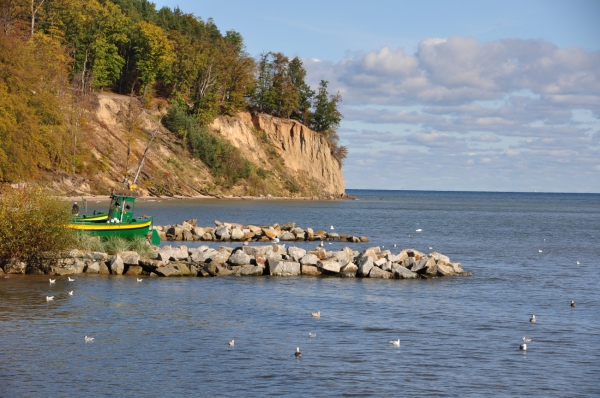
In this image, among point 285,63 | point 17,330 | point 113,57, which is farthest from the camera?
point 285,63

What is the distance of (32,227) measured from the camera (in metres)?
25.2

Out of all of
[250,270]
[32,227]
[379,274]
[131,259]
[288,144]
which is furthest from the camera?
[288,144]

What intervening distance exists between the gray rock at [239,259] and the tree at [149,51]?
70.4 m

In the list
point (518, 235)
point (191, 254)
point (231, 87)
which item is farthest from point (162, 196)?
point (191, 254)

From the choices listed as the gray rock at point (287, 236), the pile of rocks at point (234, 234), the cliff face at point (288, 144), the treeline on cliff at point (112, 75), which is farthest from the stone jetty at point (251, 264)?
the cliff face at point (288, 144)

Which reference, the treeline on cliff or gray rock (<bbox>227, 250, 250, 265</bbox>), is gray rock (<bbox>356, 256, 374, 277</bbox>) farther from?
the treeline on cliff

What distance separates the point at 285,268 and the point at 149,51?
241ft

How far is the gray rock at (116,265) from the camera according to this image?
2697 centimetres

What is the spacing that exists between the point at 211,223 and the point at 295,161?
65.8 meters

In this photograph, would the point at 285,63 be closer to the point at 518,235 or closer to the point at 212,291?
the point at 518,235

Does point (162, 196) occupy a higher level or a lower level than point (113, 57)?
lower

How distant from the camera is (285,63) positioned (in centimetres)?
12456

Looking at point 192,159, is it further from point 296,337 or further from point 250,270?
point 296,337

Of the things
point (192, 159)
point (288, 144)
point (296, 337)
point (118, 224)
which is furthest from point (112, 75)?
point (296, 337)
